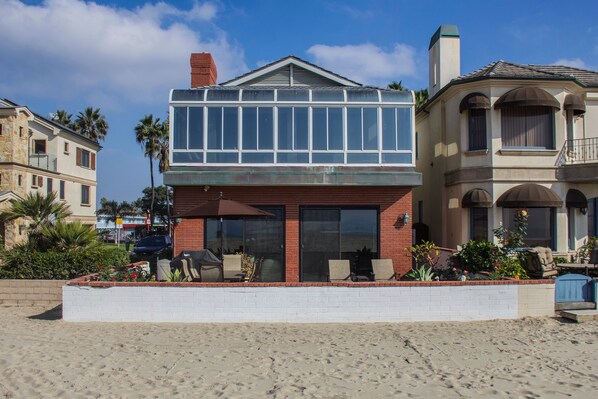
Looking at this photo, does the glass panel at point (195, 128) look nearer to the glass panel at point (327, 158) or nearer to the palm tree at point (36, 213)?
the glass panel at point (327, 158)

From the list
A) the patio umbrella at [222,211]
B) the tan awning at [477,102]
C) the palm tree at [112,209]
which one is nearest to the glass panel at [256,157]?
the patio umbrella at [222,211]

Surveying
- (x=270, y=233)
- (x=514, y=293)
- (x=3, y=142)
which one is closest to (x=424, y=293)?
(x=514, y=293)

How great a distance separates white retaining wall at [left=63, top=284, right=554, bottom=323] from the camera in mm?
9969

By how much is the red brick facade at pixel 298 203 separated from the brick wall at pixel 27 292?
11.9 ft

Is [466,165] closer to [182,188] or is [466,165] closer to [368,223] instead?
[368,223]

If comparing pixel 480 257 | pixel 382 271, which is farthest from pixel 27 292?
pixel 480 257

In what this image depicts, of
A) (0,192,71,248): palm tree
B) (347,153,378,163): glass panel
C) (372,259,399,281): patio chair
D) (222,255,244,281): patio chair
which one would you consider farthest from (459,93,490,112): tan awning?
(0,192,71,248): palm tree

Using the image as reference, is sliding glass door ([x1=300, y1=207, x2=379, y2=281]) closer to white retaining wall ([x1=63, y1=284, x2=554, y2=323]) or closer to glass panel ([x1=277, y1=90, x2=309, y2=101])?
glass panel ([x1=277, y1=90, x2=309, y2=101])

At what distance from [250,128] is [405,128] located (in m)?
4.90

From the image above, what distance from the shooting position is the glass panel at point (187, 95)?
14688 millimetres

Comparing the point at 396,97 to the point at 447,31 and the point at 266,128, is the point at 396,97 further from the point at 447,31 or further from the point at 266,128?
the point at 447,31

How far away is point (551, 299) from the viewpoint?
10.3 meters

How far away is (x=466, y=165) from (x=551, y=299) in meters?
7.63

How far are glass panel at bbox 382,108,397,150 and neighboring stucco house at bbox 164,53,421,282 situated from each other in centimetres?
3
